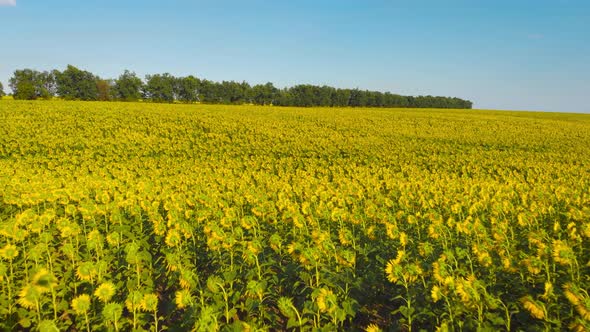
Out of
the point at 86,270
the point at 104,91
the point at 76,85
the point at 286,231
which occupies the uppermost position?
the point at 76,85

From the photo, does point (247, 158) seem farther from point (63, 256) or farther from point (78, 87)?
point (78, 87)

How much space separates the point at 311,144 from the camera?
24.2 metres

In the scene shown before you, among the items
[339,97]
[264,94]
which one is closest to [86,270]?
[264,94]

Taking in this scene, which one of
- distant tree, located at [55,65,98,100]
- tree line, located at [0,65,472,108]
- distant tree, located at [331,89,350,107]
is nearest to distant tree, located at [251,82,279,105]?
tree line, located at [0,65,472,108]

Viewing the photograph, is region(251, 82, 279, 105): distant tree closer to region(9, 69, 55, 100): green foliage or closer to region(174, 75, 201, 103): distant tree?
region(174, 75, 201, 103): distant tree

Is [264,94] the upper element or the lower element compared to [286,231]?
upper

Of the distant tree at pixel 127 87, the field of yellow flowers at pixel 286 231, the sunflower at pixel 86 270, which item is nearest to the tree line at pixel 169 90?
the distant tree at pixel 127 87

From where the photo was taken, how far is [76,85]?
8044cm

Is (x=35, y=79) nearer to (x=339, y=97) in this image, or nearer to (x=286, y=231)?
(x=339, y=97)

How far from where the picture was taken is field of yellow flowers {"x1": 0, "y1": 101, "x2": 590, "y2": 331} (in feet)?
13.5

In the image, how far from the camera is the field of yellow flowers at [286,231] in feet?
13.5

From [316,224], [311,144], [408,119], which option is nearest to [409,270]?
[316,224]

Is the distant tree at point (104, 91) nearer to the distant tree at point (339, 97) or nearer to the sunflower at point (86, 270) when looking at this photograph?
the distant tree at point (339, 97)

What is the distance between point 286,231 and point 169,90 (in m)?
86.7
